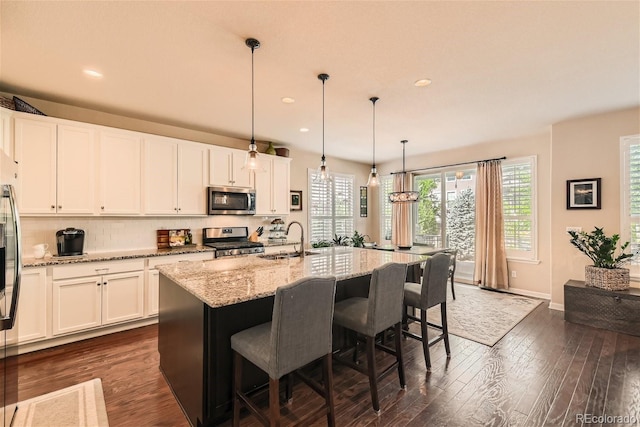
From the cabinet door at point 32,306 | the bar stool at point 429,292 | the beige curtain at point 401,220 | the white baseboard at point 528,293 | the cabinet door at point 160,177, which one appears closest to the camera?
the bar stool at point 429,292

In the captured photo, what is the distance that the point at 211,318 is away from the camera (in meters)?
1.77

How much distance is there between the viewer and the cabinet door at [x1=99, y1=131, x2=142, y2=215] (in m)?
3.44

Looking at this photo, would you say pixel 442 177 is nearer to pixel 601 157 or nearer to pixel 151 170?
pixel 601 157

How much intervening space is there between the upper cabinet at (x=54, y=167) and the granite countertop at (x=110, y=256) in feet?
1.70

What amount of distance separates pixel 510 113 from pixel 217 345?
4346mm

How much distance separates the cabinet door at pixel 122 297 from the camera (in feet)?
10.5

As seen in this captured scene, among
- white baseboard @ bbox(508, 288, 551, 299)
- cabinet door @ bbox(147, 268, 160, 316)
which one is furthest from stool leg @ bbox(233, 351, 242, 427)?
white baseboard @ bbox(508, 288, 551, 299)

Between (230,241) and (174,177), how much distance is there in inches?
52.3

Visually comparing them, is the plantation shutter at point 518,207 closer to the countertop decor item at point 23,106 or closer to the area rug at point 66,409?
the area rug at point 66,409

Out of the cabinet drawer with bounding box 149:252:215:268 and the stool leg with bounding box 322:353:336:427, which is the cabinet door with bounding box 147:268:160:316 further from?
the stool leg with bounding box 322:353:336:427

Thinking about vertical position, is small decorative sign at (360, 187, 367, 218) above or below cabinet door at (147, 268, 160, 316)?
above

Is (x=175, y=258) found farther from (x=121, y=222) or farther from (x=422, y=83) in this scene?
(x=422, y=83)

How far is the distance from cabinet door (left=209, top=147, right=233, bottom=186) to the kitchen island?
217cm

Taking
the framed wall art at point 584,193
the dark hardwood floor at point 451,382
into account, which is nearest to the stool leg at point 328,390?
the dark hardwood floor at point 451,382
